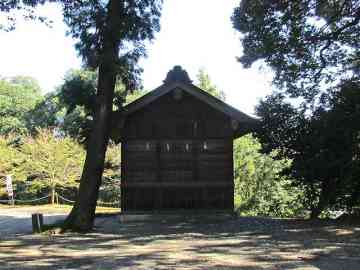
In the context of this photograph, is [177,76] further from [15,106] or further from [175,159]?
[15,106]

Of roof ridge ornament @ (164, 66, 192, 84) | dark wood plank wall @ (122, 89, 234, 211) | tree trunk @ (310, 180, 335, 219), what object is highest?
roof ridge ornament @ (164, 66, 192, 84)

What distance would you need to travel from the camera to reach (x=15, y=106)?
51.6 metres

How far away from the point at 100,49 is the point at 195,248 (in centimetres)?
724

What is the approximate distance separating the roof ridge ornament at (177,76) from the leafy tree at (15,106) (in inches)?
1335

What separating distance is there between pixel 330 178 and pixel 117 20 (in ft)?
29.8

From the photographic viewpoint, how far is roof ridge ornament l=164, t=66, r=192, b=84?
723 inches

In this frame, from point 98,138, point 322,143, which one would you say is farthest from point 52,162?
point 322,143

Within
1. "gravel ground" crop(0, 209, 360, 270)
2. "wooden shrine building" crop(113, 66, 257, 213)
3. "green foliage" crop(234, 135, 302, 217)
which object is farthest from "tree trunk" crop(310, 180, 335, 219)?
"green foliage" crop(234, 135, 302, 217)

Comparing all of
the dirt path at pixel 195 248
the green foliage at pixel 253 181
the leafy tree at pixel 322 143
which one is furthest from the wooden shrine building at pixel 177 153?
the green foliage at pixel 253 181

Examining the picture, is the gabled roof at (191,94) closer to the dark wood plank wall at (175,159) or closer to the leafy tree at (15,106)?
the dark wood plank wall at (175,159)

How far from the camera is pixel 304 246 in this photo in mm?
10898

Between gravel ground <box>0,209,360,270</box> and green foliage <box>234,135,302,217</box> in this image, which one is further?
green foliage <box>234,135,302,217</box>

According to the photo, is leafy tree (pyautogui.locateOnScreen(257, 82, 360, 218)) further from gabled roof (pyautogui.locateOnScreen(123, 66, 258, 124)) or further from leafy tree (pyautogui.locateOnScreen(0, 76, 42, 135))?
leafy tree (pyautogui.locateOnScreen(0, 76, 42, 135))

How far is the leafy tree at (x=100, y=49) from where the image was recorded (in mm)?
14867
